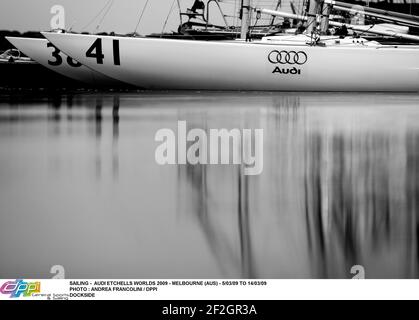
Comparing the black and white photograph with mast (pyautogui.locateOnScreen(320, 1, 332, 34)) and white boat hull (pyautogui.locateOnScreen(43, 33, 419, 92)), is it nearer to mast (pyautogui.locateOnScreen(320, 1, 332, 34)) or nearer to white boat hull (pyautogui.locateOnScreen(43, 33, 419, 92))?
white boat hull (pyautogui.locateOnScreen(43, 33, 419, 92))

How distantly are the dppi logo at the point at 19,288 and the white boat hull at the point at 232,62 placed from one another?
9.10 metres

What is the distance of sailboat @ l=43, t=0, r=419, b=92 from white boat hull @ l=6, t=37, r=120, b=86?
47 cm

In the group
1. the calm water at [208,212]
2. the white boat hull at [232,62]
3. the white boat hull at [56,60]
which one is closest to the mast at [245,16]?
the white boat hull at [232,62]

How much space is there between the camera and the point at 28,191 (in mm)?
2127

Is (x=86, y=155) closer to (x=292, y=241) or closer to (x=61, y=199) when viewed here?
(x=61, y=199)

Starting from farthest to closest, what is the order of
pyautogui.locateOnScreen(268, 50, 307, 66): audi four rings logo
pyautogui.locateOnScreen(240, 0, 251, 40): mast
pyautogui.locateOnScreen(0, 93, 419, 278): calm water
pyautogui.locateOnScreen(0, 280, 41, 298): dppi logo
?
pyautogui.locateOnScreen(240, 0, 251, 40): mast → pyautogui.locateOnScreen(268, 50, 307, 66): audi four rings logo → pyautogui.locateOnScreen(0, 93, 419, 278): calm water → pyautogui.locateOnScreen(0, 280, 41, 298): dppi logo

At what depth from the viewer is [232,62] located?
33.1ft

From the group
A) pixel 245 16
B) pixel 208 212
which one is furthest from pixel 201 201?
pixel 245 16

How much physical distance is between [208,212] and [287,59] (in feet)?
29.0

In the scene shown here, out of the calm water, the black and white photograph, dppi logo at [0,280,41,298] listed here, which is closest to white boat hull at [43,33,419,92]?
the black and white photograph

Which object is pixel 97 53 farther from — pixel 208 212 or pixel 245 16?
pixel 208 212

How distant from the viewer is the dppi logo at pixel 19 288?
1.02 m

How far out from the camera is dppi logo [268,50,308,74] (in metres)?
10.1
